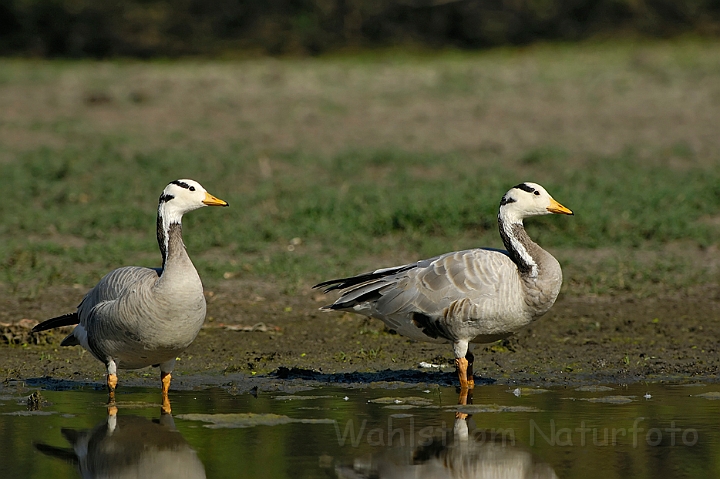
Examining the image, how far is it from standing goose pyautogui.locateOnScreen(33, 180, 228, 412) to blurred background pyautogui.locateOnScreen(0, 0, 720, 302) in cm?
288

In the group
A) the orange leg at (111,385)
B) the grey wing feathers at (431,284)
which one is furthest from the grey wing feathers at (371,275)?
the orange leg at (111,385)

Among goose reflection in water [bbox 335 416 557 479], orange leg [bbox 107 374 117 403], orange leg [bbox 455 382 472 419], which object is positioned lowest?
goose reflection in water [bbox 335 416 557 479]

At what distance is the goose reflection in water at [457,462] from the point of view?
5676mm

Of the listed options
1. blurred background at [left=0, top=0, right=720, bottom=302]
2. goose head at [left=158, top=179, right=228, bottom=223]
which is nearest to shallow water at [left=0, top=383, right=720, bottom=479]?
goose head at [left=158, top=179, right=228, bottom=223]

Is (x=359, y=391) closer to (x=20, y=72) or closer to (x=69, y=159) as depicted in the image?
(x=69, y=159)

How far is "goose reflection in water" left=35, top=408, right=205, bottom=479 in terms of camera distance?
5.78 metres

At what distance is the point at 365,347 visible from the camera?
28.9 feet

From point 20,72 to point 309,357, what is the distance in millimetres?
12787

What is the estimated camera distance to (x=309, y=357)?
337 inches

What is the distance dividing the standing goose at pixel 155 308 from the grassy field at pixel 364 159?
9.80 feet

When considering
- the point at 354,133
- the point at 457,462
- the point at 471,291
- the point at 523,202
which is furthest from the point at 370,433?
the point at 354,133

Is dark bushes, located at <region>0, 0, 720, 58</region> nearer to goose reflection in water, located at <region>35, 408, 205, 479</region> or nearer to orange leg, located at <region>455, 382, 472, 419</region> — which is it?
orange leg, located at <region>455, 382, 472, 419</region>

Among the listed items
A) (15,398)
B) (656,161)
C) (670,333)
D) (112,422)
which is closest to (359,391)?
(112,422)

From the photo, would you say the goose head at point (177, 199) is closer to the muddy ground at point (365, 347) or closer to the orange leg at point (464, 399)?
the muddy ground at point (365, 347)
